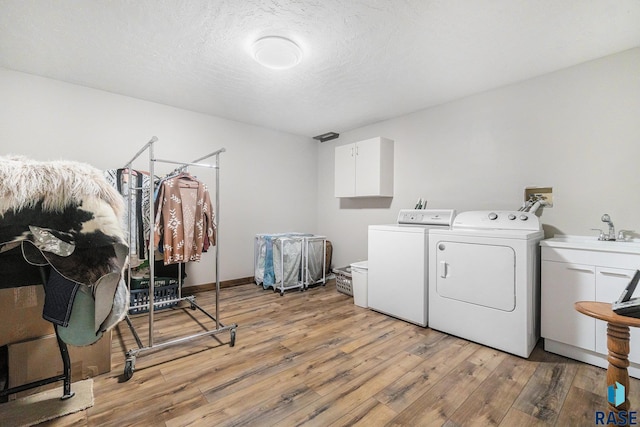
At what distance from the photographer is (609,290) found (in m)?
1.84

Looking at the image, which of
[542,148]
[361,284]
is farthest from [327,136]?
[542,148]

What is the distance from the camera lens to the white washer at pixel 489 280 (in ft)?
6.72

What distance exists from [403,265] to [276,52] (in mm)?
2259

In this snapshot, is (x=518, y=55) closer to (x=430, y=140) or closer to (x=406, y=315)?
(x=430, y=140)

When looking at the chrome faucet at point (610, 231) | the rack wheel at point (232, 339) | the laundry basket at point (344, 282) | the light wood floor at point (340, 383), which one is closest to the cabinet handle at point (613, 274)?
the chrome faucet at point (610, 231)

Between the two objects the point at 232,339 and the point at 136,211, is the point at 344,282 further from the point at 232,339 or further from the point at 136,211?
the point at 136,211

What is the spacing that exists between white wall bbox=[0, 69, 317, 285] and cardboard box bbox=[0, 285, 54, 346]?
1755 mm

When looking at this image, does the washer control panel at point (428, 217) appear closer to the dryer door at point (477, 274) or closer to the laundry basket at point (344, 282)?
the dryer door at point (477, 274)

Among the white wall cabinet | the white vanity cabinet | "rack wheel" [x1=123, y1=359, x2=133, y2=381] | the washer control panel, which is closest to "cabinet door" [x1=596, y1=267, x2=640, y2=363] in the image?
the white vanity cabinet

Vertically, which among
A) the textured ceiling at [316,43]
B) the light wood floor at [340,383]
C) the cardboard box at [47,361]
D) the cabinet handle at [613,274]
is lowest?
the light wood floor at [340,383]

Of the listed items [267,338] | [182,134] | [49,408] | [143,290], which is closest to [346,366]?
[267,338]

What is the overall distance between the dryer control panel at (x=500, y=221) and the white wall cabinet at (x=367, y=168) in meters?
1.22

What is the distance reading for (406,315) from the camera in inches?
107

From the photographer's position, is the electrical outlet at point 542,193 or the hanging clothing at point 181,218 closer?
the hanging clothing at point 181,218
